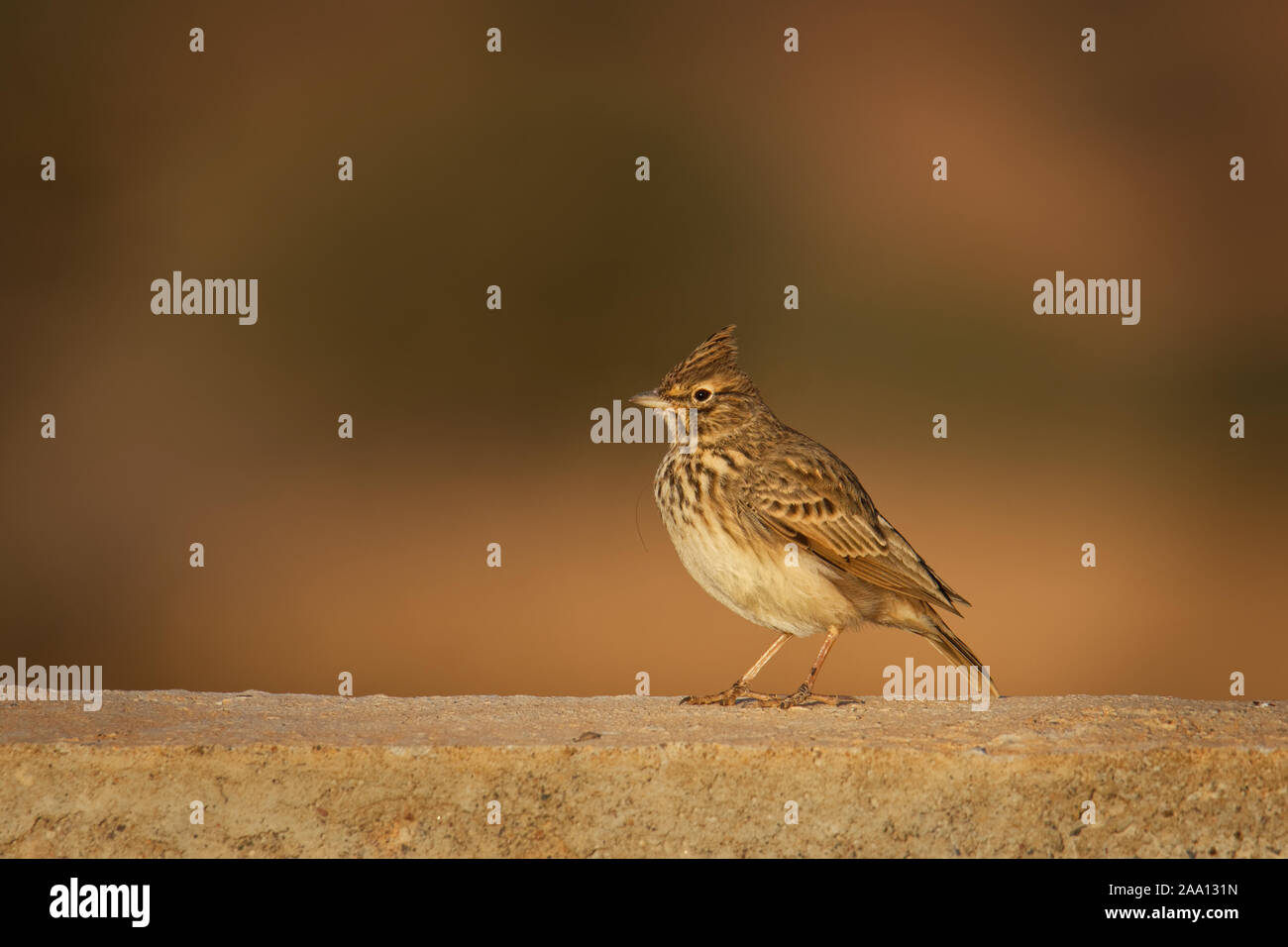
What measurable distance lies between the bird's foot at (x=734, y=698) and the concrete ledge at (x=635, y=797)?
109cm

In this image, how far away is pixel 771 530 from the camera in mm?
6164

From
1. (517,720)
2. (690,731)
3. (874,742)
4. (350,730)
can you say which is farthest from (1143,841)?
(350,730)

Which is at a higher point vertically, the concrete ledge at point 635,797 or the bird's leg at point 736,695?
the bird's leg at point 736,695

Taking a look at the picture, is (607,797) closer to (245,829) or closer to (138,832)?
(245,829)

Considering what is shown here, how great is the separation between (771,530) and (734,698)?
2.42 ft

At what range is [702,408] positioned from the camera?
21.3 feet

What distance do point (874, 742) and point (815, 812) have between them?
0.33 meters

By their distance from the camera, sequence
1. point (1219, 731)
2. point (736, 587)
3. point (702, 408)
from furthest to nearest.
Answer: point (702, 408) < point (736, 587) < point (1219, 731)

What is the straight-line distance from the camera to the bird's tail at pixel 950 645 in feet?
20.7
